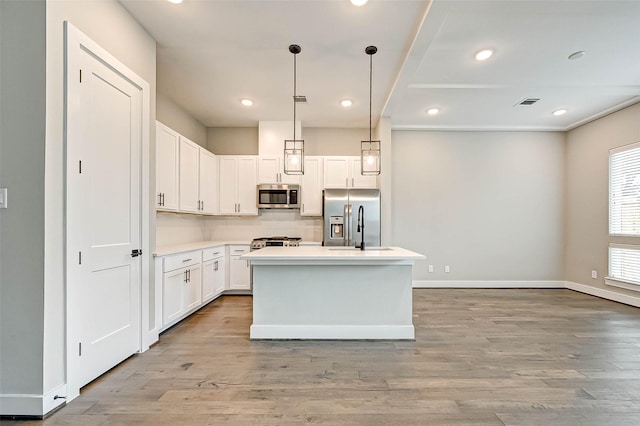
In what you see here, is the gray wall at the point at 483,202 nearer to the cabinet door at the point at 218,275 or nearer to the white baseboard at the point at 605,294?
the white baseboard at the point at 605,294

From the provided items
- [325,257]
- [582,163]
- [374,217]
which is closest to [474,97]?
[374,217]

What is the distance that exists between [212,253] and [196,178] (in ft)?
3.79

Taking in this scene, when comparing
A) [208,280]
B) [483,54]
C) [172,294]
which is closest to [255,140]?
[208,280]

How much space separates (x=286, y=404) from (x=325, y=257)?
4.07ft

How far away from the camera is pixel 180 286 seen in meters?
3.51

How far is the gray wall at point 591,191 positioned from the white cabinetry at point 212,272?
6103mm

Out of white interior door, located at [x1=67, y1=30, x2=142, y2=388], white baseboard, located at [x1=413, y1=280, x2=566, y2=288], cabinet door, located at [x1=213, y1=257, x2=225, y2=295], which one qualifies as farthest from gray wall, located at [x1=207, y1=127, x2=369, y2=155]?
white interior door, located at [x1=67, y1=30, x2=142, y2=388]

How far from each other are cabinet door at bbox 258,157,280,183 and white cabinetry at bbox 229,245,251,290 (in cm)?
128

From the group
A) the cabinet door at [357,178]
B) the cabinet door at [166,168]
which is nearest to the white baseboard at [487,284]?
the cabinet door at [357,178]

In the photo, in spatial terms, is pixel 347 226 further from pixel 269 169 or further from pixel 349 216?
pixel 269 169

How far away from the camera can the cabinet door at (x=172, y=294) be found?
10.5 ft

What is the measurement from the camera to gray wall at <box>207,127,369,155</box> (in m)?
5.72

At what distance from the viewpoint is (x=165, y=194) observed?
146 inches

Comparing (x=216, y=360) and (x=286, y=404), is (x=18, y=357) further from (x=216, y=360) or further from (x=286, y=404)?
(x=286, y=404)
